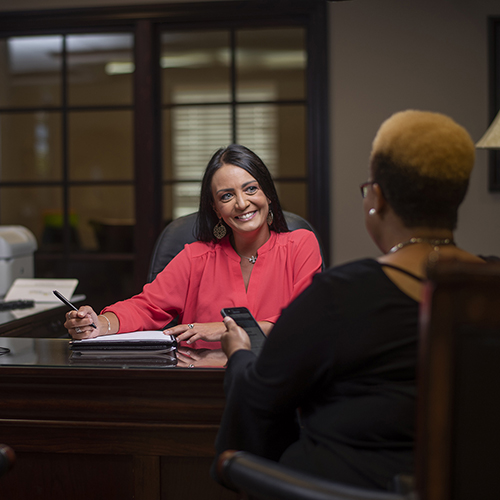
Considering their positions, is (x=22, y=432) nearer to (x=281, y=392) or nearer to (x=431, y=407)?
(x=281, y=392)

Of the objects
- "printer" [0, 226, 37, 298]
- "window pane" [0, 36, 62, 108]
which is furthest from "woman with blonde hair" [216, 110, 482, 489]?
"window pane" [0, 36, 62, 108]

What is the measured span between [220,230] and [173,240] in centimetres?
21

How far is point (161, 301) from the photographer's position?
1.82 m

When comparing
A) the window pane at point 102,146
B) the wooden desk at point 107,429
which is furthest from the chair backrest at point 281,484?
the window pane at point 102,146

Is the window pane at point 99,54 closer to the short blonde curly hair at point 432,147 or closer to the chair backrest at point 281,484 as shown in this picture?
the short blonde curly hair at point 432,147

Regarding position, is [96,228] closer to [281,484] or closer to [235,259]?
[235,259]

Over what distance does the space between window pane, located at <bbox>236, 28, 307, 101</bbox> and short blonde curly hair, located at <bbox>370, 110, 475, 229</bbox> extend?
2.68 meters

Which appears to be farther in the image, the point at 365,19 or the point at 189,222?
the point at 365,19

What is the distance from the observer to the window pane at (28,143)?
3895mm

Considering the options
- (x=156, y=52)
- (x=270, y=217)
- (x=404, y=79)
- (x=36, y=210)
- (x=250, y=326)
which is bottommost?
(x=250, y=326)

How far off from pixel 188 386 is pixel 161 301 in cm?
68

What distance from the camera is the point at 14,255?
2.49 m

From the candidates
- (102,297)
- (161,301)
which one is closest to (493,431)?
(161,301)

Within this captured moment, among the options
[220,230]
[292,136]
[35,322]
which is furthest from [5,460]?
[292,136]
